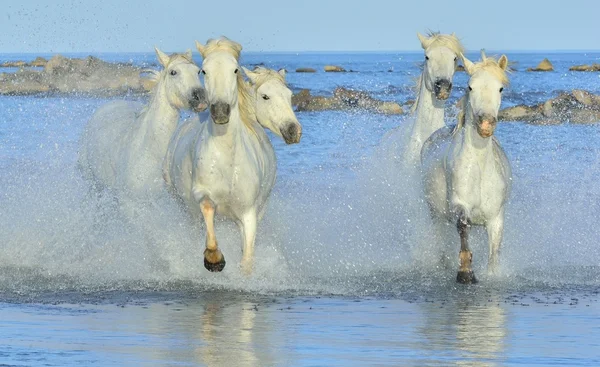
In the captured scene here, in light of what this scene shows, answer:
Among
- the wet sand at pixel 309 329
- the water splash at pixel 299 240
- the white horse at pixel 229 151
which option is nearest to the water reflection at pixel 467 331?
the wet sand at pixel 309 329

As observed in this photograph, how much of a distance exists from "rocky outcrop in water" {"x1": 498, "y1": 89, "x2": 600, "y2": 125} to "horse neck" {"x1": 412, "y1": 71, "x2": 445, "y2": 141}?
55.7ft

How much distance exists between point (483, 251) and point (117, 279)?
121 inches

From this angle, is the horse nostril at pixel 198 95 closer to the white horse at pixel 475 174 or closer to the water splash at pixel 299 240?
the water splash at pixel 299 240

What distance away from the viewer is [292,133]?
9602 mm

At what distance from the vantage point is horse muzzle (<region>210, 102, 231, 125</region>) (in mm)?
8406

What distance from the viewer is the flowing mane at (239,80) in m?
8.89

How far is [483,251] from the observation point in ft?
34.7

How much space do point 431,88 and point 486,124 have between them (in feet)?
7.53

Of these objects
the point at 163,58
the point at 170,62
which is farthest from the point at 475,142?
the point at 163,58

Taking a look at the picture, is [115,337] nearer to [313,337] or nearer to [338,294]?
[313,337]

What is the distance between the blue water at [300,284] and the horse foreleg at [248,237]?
0.37ft

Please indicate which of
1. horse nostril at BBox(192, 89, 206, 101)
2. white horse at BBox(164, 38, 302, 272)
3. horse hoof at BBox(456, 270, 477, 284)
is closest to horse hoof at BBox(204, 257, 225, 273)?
white horse at BBox(164, 38, 302, 272)

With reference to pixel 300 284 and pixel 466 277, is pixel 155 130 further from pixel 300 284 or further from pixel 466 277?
pixel 466 277

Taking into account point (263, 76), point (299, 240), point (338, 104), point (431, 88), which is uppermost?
point (263, 76)
